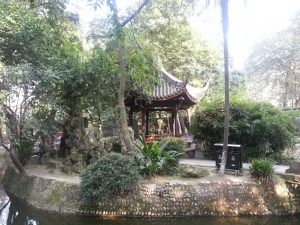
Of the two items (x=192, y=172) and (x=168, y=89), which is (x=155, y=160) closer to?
(x=192, y=172)

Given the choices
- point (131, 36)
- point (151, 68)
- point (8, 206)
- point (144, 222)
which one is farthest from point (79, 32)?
point (144, 222)

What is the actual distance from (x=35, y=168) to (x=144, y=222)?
6051mm

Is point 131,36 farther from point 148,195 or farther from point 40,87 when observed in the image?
point 148,195

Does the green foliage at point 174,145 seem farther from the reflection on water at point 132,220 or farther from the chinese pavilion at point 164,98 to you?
the reflection on water at point 132,220

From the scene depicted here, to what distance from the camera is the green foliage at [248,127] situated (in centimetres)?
1335

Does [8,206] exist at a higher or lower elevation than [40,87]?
lower

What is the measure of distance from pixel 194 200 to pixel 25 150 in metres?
7.41

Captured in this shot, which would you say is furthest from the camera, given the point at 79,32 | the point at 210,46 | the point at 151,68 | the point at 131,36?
the point at 210,46

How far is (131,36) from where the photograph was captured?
34.8ft

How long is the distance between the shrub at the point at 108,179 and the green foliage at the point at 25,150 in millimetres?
4779

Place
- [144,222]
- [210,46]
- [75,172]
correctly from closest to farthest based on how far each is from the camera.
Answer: [144,222], [75,172], [210,46]

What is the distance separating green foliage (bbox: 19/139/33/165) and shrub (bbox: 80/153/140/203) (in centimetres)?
478

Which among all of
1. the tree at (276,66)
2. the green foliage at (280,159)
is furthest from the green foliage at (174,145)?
the tree at (276,66)

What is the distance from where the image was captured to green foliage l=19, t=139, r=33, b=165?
13.1 meters
